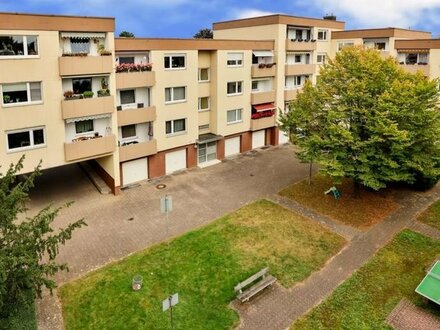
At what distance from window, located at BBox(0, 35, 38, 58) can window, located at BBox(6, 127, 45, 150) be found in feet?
13.5

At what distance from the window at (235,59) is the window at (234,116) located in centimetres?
397

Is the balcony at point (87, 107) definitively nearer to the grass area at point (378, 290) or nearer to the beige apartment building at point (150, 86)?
the beige apartment building at point (150, 86)

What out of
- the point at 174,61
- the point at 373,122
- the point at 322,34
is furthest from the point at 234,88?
the point at 373,122

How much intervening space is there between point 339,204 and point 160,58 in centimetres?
1565

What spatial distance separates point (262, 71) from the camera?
33938mm

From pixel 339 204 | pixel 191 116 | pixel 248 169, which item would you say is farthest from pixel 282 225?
pixel 191 116

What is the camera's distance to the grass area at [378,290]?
14594 millimetres

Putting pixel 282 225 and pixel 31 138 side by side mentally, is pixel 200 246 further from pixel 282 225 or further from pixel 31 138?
pixel 31 138

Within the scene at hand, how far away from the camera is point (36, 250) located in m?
12.5

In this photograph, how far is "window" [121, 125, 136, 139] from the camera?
26.7 metres

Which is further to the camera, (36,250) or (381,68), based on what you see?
(381,68)

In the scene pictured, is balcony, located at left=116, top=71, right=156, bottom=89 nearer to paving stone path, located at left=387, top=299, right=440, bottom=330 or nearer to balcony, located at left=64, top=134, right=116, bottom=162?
balcony, located at left=64, top=134, right=116, bottom=162

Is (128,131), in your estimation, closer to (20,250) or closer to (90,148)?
(90,148)

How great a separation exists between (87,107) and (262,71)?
1686cm
